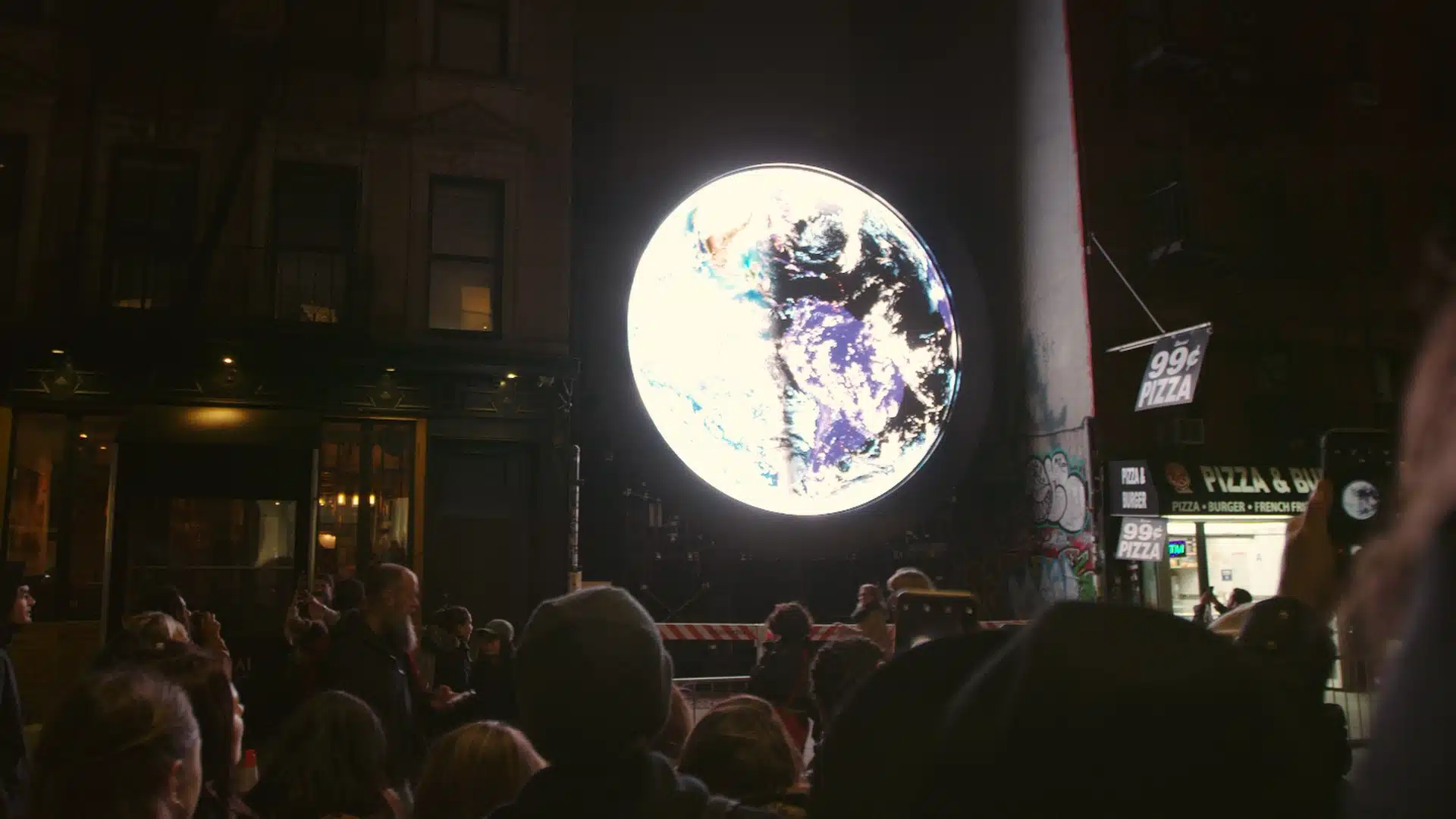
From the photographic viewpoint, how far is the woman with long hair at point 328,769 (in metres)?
3.23

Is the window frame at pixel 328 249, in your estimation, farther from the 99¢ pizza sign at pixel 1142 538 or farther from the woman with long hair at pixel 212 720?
the 99¢ pizza sign at pixel 1142 538

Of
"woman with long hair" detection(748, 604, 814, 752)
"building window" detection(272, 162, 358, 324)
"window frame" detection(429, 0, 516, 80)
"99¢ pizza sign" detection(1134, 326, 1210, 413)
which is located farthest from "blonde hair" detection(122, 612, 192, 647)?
"99¢ pizza sign" detection(1134, 326, 1210, 413)

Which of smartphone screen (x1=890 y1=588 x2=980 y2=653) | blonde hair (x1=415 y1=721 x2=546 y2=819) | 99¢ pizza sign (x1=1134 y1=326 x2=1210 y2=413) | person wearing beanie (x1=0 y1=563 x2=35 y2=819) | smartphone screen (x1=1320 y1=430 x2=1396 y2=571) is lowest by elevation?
person wearing beanie (x1=0 y1=563 x2=35 y2=819)

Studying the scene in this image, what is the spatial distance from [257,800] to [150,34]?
507 inches

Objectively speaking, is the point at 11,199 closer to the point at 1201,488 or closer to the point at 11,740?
the point at 11,740

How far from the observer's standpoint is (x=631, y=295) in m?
15.0

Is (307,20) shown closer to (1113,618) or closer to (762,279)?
(762,279)

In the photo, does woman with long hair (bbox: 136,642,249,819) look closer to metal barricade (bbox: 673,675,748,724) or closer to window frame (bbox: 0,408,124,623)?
metal barricade (bbox: 673,675,748,724)

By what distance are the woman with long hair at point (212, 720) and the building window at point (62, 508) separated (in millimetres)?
9851

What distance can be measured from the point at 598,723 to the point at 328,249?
12.5 m

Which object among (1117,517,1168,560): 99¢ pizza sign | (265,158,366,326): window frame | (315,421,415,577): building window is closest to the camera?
(315,421,415,577): building window

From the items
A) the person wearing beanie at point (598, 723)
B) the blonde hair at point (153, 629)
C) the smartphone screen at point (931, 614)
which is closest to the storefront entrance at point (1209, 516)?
the smartphone screen at point (931, 614)

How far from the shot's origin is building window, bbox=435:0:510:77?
14320mm

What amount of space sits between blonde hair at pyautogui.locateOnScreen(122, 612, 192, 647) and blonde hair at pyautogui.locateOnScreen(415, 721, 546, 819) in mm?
2065
